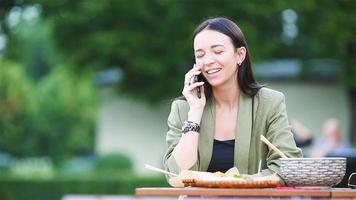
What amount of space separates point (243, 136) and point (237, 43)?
0.41 metres

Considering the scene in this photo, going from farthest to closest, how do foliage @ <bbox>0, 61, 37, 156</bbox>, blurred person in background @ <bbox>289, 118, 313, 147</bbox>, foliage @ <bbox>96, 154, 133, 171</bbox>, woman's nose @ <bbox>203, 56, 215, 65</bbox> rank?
foliage @ <bbox>0, 61, 37, 156</bbox>
foliage @ <bbox>96, 154, 133, 171</bbox>
blurred person in background @ <bbox>289, 118, 313, 147</bbox>
woman's nose @ <bbox>203, 56, 215, 65</bbox>

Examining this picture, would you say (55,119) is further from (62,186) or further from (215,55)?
(215,55)

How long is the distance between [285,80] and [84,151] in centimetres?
5190

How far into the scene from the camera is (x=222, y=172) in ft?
15.7

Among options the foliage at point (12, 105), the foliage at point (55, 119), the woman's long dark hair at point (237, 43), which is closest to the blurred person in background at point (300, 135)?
the woman's long dark hair at point (237, 43)

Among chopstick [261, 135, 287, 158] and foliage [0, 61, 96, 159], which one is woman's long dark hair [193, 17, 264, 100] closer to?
chopstick [261, 135, 287, 158]

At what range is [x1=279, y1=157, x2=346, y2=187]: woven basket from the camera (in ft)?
14.1

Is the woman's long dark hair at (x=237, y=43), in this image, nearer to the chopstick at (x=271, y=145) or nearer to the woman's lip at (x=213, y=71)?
the woman's lip at (x=213, y=71)

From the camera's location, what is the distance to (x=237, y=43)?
4.79m

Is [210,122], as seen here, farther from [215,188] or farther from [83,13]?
[83,13]

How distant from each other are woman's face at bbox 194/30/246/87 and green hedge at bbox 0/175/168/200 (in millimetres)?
18148

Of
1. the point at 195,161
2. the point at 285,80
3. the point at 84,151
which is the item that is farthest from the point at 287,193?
the point at 84,151

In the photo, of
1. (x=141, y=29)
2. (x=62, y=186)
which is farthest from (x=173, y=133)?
(x=141, y=29)

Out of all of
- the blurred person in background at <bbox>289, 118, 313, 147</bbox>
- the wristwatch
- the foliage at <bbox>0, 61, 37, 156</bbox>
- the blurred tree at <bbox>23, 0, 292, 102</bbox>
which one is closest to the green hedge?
the blurred tree at <bbox>23, 0, 292, 102</bbox>
